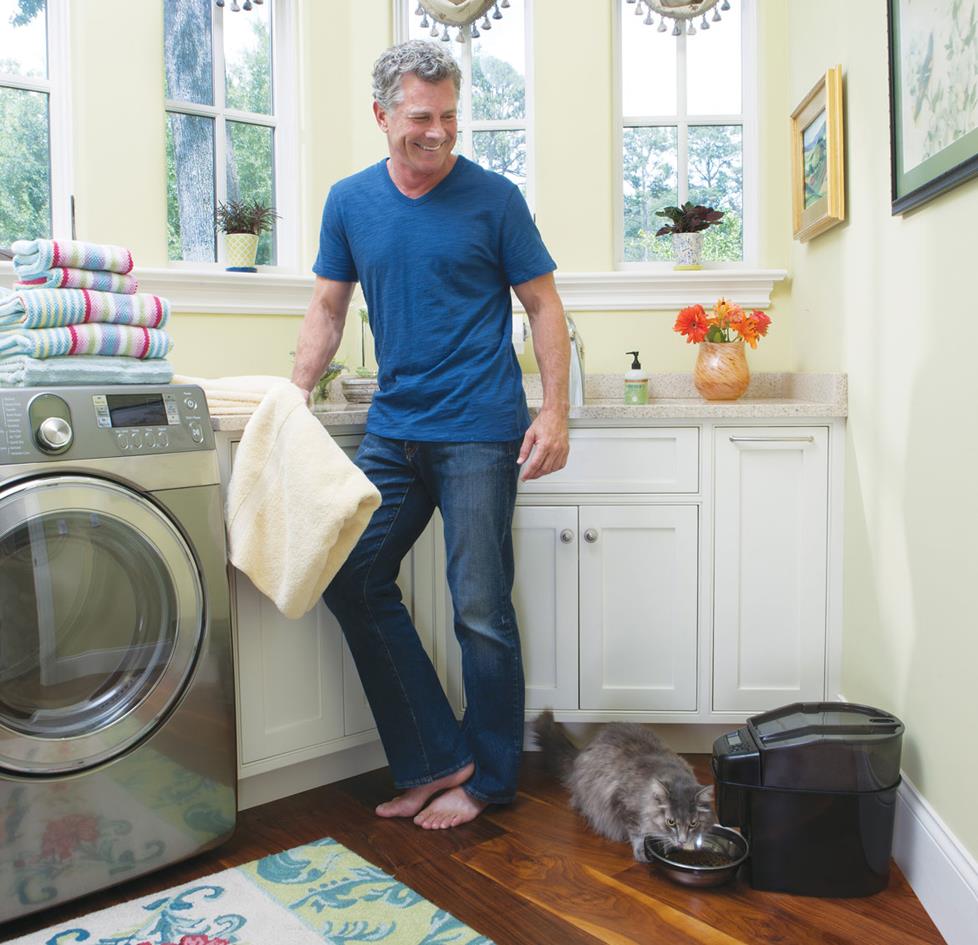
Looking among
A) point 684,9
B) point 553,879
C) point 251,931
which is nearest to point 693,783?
point 553,879

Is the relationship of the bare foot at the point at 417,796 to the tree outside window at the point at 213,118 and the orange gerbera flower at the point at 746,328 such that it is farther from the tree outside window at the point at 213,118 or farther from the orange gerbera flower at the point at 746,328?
the tree outside window at the point at 213,118

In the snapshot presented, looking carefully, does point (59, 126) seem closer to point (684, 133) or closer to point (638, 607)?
point (684, 133)

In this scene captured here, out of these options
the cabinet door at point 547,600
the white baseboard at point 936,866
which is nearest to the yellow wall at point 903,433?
the white baseboard at point 936,866

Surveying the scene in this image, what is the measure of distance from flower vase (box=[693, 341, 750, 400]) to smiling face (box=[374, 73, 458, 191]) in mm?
1043

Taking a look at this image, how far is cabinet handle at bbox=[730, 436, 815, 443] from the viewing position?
8.04 feet

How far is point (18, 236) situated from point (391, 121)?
1.14 meters

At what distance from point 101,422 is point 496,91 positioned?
1.86 meters

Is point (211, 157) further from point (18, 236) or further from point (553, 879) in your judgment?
point (553, 879)

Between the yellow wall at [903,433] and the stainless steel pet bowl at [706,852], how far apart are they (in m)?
0.36

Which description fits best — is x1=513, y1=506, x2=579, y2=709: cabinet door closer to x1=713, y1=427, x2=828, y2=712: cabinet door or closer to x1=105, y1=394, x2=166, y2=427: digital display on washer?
x1=713, y1=427, x2=828, y2=712: cabinet door

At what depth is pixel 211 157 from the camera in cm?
294

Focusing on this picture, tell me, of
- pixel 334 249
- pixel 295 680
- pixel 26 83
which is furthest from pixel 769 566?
pixel 26 83

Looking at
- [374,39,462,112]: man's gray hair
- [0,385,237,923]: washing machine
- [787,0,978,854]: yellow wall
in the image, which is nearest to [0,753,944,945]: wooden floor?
[0,385,237,923]: washing machine

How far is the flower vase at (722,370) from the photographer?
9.09ft
